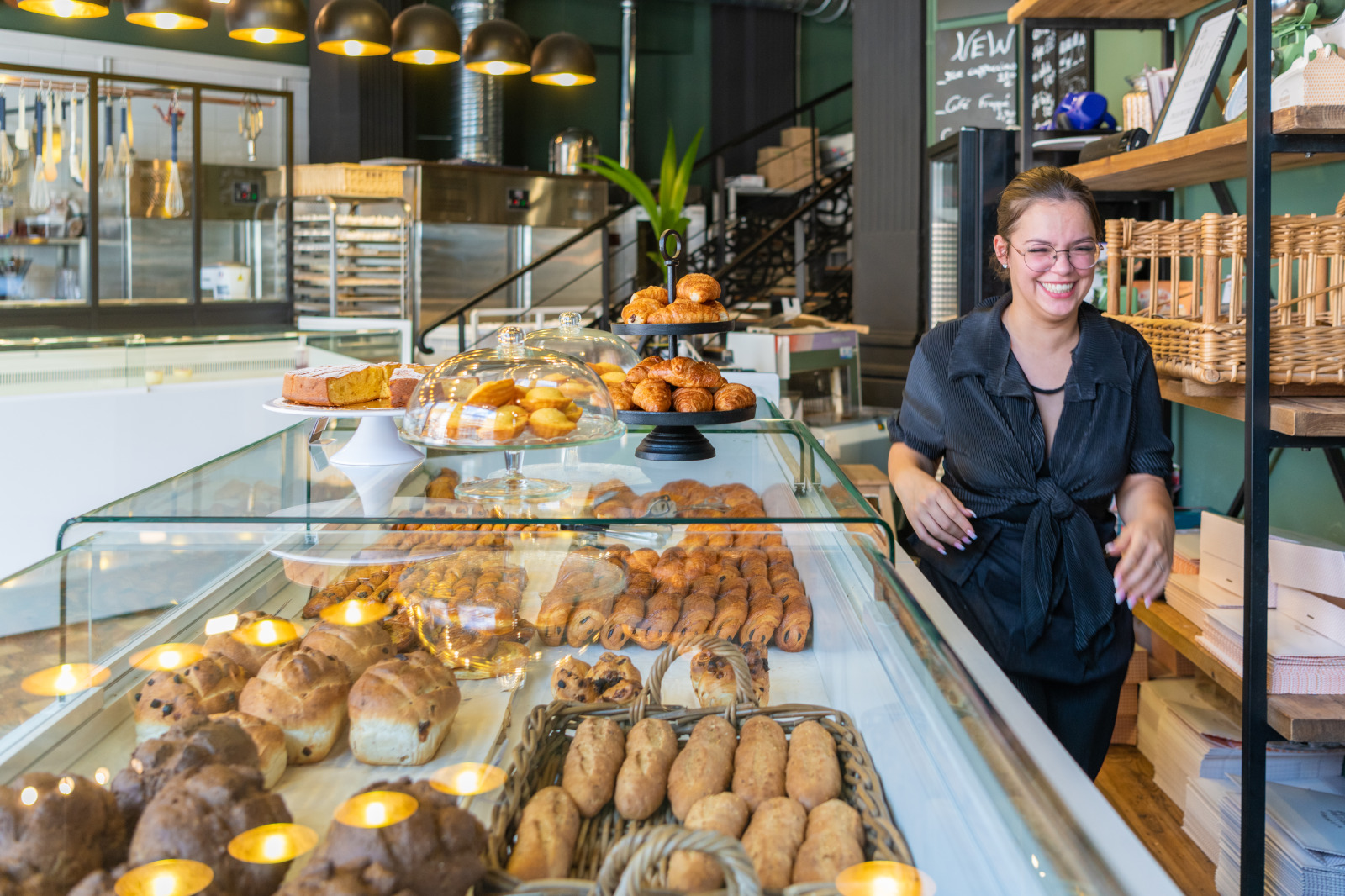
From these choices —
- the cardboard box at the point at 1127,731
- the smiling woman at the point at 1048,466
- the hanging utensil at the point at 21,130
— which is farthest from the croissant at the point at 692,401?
the hanging utensil at the point at 21,130

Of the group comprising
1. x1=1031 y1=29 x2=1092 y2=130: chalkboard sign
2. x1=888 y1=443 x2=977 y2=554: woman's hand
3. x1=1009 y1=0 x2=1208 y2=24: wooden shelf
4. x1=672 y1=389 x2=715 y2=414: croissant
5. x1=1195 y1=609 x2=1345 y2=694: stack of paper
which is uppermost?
x1=1031 y1=29 x2=1092 y2=130: chalkboard sign

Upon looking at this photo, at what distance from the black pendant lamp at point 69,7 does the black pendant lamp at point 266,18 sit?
78 cm

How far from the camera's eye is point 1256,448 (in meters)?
1.75

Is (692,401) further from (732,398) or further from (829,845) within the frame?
(829,845)

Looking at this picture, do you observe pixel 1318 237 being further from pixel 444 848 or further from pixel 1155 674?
pixel 444 848

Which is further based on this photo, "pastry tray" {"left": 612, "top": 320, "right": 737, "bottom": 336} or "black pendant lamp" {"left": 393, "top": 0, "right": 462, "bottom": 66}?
"black pendant lamp" {"left": 393, "top": 0, "right": 462, "bottom": 66}

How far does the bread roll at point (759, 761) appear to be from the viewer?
0.91 meters

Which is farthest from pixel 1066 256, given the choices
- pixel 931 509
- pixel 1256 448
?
pixel 1256 448

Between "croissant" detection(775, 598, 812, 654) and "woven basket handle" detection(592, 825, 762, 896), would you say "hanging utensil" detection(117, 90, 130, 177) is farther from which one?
"woven basket handle" detection(592, 825, 762, 896)

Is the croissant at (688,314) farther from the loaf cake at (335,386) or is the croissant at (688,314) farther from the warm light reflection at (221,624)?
the warm light reflection at (221,624)

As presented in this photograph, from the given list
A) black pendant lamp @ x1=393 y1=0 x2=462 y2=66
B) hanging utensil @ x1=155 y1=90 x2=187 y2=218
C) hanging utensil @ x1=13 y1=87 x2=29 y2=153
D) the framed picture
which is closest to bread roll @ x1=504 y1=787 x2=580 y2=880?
the framed picture

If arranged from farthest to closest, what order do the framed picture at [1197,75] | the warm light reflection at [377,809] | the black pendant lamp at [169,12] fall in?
the black pendant lamp at [169,12], the framed picture at [1197,75], the warm light reflection at [377,809]

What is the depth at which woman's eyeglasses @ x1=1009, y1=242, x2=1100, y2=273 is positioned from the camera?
1.55 m

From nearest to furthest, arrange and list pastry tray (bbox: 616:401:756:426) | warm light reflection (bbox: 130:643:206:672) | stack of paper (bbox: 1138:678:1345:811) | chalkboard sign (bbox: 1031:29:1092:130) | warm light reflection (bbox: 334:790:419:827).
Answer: warm light reflection (bbox: 334:790:419:827) → warm light reflection (bbox: 130:643:206:672) → pastry tray (bbox: 616:401:756:426) → stack of paper (bbox: 1138:678:1345:811) → chalkboard sign (bbox: 1031:29:1092:130)
